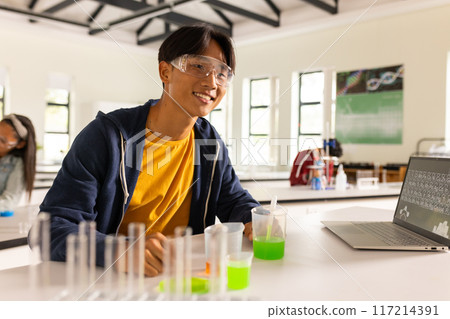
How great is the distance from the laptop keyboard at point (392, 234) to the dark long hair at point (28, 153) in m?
0.59

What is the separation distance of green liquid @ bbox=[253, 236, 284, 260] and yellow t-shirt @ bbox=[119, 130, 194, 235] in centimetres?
18

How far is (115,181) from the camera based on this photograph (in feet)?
2.09

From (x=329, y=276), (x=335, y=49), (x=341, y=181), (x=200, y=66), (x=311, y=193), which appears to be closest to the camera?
(x=329, y=276)

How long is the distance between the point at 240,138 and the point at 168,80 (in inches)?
7.9

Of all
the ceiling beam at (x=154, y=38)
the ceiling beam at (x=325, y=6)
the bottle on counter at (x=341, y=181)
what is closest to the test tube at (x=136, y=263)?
the ceiling beam at (x=154, y=38)

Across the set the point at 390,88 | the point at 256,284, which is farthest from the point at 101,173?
the point at 390,88

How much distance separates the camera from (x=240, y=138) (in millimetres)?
707

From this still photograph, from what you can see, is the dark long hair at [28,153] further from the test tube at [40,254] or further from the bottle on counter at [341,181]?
the bottle on counter at [341,181]

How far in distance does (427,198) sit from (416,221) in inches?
2.0

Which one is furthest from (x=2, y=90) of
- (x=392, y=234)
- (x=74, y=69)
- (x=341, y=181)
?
(x=341, y=181)

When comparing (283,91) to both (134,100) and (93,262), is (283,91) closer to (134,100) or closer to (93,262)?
(134,100)

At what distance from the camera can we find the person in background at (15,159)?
0.58 m

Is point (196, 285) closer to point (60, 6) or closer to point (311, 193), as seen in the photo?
point (60, 6)

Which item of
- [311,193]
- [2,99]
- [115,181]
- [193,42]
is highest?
[193,42]
